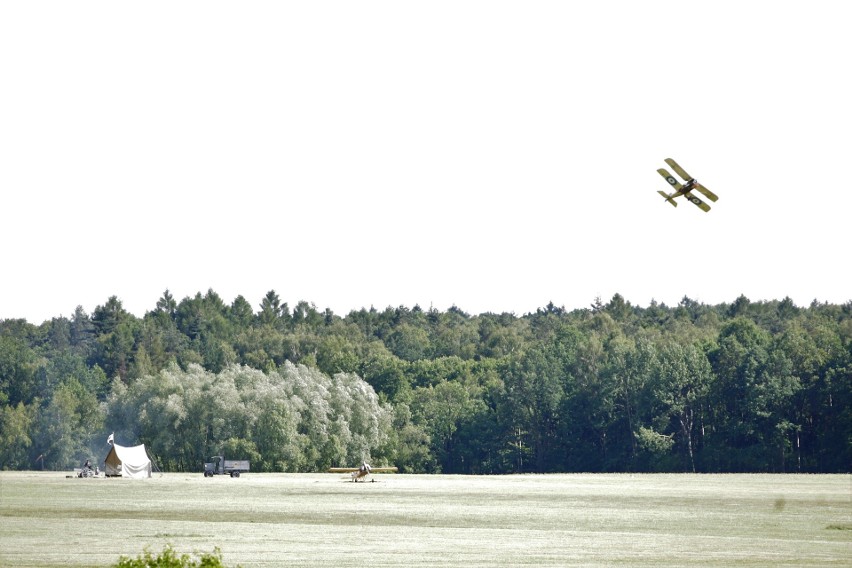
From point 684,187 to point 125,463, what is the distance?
66.1 m

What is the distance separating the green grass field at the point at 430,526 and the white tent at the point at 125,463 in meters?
17.8

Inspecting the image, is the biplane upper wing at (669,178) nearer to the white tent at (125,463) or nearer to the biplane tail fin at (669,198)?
Result: the biplane tail fin at (669,198)

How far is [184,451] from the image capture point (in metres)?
130

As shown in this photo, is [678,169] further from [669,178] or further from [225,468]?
[225,468]

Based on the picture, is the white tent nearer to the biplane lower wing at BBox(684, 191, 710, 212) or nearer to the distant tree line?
the distant tree line

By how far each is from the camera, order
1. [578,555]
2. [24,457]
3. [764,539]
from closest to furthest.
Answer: [578,555] < [764,539] < [24,457]

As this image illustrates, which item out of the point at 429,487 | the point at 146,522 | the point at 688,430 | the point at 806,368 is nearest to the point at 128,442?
the point at 429,487

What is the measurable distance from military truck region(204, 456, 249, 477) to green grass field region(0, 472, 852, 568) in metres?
22.6

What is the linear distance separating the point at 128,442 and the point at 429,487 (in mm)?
50709

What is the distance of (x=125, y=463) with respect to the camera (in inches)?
3964

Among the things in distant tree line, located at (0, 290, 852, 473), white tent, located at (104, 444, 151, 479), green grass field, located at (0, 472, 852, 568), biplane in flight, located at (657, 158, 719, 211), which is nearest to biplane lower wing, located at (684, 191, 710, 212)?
biplane in flight, located at (657, 158, 719, 211)

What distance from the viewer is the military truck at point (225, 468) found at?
345ft

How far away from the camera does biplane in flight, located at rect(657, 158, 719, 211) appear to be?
45750 millimetres

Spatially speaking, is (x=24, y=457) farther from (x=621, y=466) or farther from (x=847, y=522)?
(x=847, y=522)
